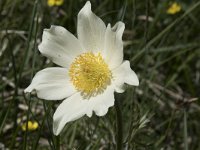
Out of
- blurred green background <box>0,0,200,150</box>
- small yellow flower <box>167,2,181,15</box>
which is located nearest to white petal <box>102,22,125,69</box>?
blurred green background <box>0,0,200,150</box>

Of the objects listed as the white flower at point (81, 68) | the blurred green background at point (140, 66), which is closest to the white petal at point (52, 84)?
the white flower at point (81, 68)

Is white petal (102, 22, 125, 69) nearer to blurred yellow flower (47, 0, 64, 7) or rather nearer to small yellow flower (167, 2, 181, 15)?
blurred yellow flower (47, 0, 64, 7)

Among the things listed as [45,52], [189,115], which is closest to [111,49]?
[45,52]

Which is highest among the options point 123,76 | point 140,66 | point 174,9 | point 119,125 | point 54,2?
point 123,76

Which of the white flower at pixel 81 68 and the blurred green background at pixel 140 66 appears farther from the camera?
the blurred green background at pixel 140 66

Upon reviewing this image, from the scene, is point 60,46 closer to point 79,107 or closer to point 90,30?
point 90,30

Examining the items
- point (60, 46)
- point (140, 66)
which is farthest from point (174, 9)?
point (60, 46)

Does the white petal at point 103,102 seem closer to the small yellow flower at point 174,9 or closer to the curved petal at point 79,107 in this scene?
the curved petal at point 79,107
